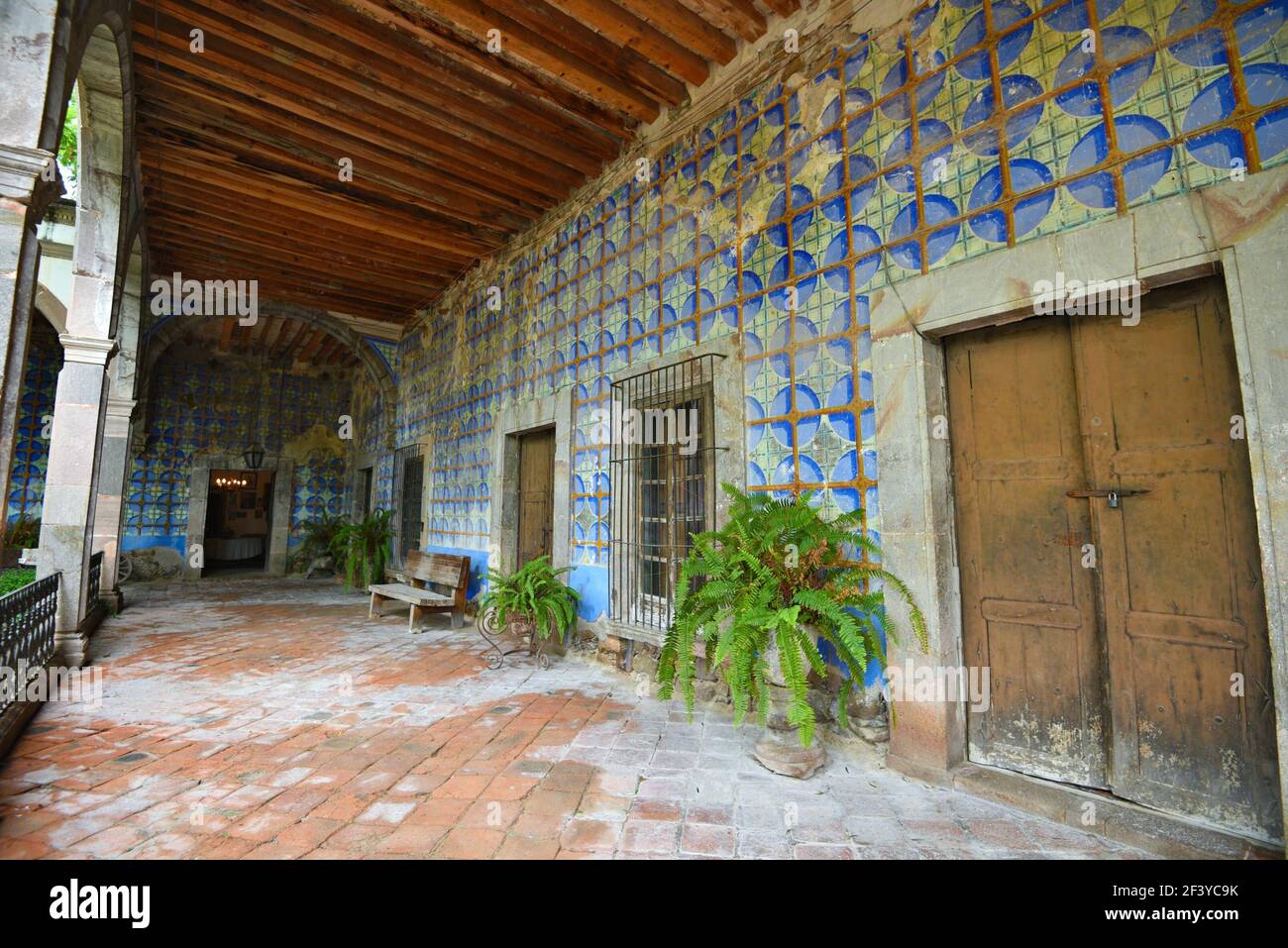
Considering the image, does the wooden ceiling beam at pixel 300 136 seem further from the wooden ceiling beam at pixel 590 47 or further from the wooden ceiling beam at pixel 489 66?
the wooden ceiling beam at pixel 590 47

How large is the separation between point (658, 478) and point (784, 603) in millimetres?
2102

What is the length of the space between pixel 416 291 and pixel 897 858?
30.0 feet

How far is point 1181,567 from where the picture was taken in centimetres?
235

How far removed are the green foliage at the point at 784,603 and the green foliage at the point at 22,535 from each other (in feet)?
34.7

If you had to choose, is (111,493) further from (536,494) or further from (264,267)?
(536,494)

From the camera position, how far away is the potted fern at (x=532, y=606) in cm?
501

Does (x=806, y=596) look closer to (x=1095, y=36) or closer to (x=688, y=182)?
(x=1095, y=36)

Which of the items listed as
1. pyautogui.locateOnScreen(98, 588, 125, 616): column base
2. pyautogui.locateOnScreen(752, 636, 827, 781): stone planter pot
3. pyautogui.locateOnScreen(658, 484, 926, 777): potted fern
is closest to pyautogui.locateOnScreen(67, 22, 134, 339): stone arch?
pyautogui.locateOnScreen(98, 588, 125, 616): column base

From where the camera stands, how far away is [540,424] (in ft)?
20.2

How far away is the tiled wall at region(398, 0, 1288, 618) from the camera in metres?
2.31

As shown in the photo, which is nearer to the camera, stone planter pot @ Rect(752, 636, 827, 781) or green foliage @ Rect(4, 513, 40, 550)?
stone planter pot @ Rect(752, 636, 827, 781)

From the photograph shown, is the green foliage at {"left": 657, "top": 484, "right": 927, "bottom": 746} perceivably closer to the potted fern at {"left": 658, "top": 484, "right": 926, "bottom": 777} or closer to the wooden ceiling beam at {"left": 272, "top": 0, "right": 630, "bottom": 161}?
the potted fern at {"left": 658, "top": 484, "right": 926, "bottom": 777}

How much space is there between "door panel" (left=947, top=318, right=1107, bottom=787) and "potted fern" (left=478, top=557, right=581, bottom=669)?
3.21m
